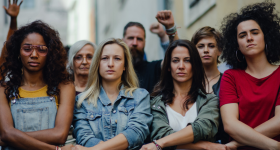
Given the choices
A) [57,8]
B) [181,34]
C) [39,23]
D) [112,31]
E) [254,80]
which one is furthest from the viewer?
[57,8]

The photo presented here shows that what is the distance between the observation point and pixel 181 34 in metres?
8.98

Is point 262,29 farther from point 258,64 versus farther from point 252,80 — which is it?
point 252,80

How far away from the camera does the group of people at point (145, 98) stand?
3.32 m

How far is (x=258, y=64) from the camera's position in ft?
11.9

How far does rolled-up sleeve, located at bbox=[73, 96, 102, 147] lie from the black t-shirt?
4.76 feet

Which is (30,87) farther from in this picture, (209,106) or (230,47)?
(230,47)

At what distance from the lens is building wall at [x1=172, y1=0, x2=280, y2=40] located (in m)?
6.42

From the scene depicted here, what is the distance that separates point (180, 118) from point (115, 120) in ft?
2.35

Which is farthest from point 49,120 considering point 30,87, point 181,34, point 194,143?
point 181,34

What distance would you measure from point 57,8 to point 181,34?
106 feet

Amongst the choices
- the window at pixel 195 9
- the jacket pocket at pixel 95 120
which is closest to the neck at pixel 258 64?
the jacket pocket at pixel 95 120

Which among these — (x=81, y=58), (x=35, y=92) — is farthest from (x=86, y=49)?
(x=35, y=92)

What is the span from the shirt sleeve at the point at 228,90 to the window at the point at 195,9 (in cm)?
369

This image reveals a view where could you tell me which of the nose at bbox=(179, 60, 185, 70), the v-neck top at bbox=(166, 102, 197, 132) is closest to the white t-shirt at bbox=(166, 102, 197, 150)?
the v-neck top at bbox=(166, 102, 197, 132)
